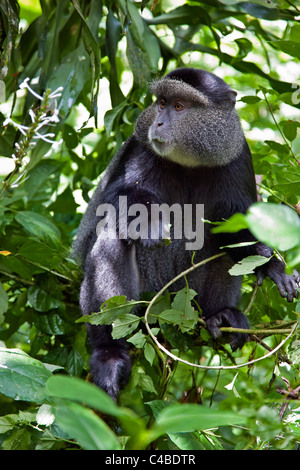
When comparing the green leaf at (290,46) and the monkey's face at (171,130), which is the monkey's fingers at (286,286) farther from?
the green leaf at (290,46)

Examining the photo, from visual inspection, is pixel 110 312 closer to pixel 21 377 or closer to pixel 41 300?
pixel 21 377

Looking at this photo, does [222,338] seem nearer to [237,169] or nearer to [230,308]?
[230,308]

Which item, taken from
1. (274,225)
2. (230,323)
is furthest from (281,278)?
(274,225)

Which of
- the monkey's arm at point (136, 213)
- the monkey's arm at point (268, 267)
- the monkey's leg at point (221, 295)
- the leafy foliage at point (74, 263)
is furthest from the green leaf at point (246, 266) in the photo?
the monkey's leg at point (221, 295)

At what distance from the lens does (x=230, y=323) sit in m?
3.77

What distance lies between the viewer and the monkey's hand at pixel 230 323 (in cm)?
358

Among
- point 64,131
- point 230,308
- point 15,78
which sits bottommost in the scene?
point 230,308

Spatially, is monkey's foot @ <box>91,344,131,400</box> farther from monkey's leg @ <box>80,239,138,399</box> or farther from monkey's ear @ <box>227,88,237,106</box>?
monkey's ear @ <box>227,88,237,106</box>

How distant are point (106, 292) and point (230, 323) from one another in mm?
878

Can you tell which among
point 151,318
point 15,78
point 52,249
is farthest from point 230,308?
point 15,78

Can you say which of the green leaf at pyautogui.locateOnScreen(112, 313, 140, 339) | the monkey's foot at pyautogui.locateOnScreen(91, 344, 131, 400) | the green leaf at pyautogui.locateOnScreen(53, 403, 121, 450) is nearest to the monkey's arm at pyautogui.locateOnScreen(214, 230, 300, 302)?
the green leaf at pyautogui.locateOnScreen(112, 313, 140, 339)
